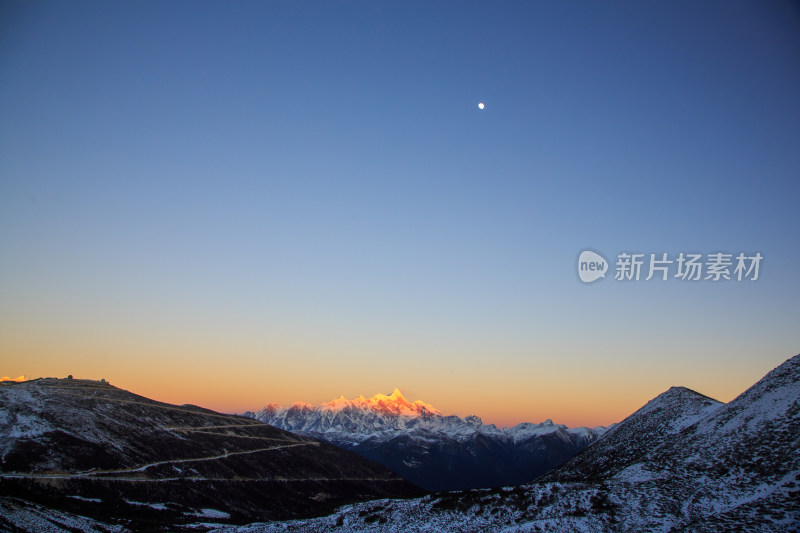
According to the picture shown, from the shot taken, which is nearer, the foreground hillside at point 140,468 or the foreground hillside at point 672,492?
the foreground hillside at point 672,492

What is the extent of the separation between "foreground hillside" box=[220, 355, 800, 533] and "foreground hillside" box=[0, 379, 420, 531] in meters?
23.8

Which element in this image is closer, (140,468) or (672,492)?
(672,492)

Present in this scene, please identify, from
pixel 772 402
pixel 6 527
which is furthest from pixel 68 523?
pixel 772 402

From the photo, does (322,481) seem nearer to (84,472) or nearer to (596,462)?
(84,472)

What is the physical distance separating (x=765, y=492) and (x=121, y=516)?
75.6 metres

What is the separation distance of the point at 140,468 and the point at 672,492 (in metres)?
83.6

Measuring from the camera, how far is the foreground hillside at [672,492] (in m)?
41.3

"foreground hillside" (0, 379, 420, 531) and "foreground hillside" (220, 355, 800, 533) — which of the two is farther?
"foreground hillside" (0, 379, 420, 531)

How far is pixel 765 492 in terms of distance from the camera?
41625 millimetres

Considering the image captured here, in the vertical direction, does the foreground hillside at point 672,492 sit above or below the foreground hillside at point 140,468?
above

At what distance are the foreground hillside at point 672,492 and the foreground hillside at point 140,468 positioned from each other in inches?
938

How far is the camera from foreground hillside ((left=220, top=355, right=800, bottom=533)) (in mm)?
41344

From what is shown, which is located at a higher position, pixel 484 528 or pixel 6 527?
pixel 484 528

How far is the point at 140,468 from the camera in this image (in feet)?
283
